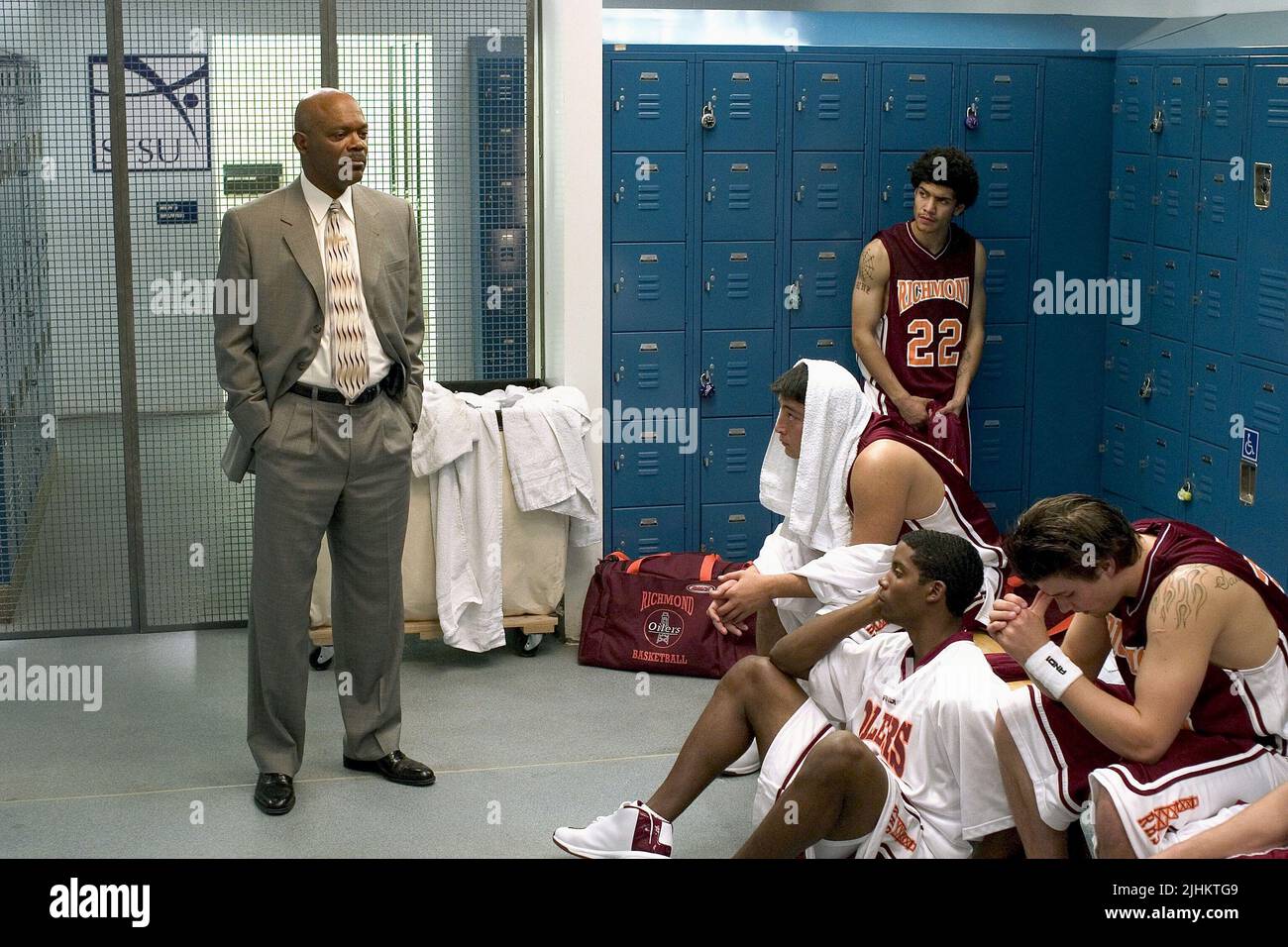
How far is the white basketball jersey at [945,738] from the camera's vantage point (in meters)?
3.00

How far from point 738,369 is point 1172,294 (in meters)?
1.59

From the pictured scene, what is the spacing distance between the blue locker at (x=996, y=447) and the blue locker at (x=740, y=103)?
4.41 ft

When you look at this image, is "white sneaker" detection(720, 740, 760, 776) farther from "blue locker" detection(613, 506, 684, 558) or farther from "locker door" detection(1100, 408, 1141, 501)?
"locker door" detection(1100, 408, 1141, 501)

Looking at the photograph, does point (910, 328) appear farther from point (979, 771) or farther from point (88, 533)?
point (88, 533)

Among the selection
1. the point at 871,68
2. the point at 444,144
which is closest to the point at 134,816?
the point at 444,144

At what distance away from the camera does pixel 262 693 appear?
385 cm

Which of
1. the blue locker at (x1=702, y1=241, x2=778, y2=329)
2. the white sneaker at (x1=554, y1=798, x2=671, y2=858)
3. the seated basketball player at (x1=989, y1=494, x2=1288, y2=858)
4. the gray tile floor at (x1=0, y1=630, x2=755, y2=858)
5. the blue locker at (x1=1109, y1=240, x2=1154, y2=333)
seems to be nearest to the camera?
the seated basketball player at (x1=989, y1=494, x2=1288, y2=858)

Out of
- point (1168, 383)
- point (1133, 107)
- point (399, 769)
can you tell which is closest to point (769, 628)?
point (399, 769)

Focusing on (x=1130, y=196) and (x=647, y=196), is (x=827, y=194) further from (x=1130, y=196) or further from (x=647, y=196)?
(x=1130, y=196)

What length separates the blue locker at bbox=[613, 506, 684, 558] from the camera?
5.48 m

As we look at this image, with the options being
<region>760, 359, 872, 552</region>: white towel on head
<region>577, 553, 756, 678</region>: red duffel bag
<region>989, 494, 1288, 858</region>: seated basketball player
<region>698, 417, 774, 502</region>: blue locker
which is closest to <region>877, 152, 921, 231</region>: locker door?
<region>698, 417, 774, 502</region>: blue locker

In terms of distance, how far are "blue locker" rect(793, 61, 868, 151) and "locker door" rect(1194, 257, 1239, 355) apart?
128 cm

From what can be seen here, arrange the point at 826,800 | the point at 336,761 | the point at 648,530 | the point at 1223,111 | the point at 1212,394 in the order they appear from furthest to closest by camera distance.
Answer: the point at 648,530 < the point at 1212,394 < the point at 1223,111 < the point at 336,761 < the point at 826,800

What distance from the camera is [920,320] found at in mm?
5312
